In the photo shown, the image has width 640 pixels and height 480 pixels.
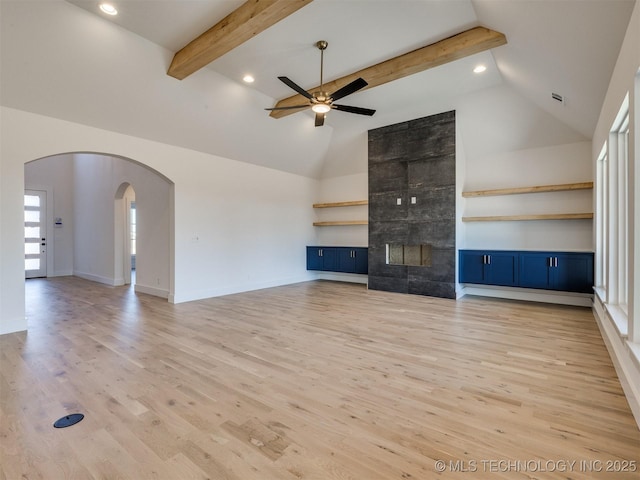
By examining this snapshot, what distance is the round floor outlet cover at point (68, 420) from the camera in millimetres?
2028

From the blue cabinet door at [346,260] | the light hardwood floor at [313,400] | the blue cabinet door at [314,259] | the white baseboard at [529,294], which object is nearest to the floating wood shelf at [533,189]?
the white baseboard at [529,294]

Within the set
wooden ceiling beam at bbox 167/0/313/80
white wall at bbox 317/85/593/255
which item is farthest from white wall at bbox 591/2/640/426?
white wall at bbox 317/85/593/255

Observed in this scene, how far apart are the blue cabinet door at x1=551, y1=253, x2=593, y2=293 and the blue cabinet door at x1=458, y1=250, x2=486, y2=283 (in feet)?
3.67

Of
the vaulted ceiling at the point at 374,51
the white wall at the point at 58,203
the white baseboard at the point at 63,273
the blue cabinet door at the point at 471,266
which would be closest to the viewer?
the vaulted ceiling at the point at 374,51

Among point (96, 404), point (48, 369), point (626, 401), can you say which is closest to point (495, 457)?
point (626, 401)

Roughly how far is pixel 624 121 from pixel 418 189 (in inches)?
137

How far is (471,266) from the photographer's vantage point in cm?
609

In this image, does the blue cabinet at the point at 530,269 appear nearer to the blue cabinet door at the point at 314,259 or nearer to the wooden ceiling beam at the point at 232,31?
the blue cabinet door at the point at 314,259

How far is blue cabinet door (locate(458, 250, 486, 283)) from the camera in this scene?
5.98 m

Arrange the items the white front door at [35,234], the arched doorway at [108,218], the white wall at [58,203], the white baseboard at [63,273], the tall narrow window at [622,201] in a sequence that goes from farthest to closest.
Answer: the white baseboard at [63,273] < the white wall at [58,203] < the white front door at [35,234] < the arched doorway at [108,218] < the tall narrow window at [622,201]

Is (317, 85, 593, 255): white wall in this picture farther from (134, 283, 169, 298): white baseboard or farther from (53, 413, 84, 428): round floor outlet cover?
(53, 413, 84, 428): round floor outlet cover


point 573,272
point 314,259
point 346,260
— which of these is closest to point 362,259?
point 346,260

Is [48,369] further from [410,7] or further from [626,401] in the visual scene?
[410,7]

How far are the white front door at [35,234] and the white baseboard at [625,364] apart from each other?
39.9ft
